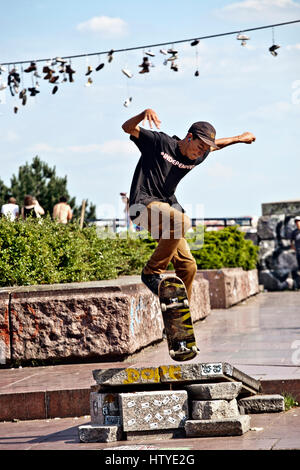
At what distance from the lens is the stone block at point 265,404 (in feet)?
21.8

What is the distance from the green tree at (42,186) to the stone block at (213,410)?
31.6 meters

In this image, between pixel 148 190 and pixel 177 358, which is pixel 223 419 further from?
pixel 148 190

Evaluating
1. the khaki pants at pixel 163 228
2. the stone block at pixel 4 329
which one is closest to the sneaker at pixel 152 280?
the khaki pants at pixel 163 228

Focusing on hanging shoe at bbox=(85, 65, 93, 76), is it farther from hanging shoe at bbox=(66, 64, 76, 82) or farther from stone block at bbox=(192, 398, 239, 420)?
stone block at bbox=(192, 398, 239, 420)

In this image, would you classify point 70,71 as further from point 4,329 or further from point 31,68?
point 4,329

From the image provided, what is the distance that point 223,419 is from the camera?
5938 millimetres

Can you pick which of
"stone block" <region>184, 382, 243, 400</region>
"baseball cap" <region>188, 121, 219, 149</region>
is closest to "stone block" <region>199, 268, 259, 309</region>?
"baseball cap" <region>188, 121, 219, 149</region>

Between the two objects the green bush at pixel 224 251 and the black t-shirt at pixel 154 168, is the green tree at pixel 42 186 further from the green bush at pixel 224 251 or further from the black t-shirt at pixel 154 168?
the black t-shirt at pixel 154 168

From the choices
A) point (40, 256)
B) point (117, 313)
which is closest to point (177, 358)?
point (117, 313)

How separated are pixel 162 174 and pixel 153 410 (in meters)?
1.83

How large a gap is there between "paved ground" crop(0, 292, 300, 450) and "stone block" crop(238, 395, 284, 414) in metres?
0.08

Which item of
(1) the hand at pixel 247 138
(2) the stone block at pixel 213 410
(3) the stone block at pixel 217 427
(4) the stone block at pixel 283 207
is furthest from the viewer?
(4) the stone block at pixel 283 207

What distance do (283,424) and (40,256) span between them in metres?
4.37
